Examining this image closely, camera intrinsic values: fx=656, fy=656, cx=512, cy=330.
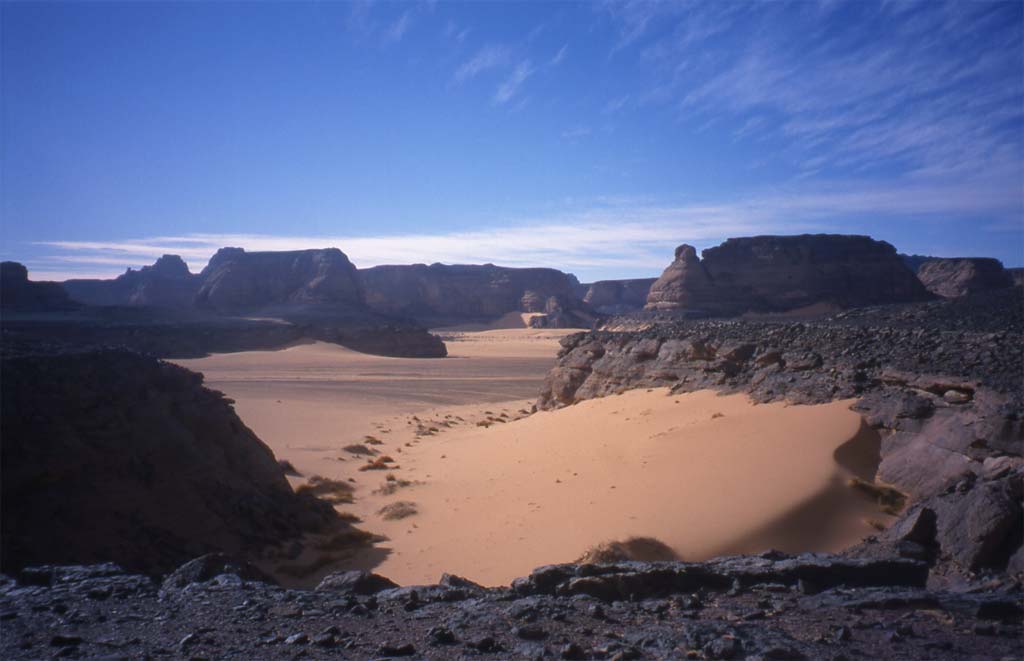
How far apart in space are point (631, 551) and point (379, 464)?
9634 mm

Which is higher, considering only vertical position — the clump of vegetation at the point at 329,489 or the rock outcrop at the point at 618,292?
the rock outcrop at the point at 618,292

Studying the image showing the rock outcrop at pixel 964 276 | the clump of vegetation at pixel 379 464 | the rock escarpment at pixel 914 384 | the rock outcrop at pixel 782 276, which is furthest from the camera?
the rock outcrop at pixel 964 276

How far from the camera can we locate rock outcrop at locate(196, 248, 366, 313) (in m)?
82.7

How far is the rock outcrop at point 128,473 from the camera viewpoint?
7.42 m

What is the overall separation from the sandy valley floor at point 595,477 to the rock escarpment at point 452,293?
264 feet

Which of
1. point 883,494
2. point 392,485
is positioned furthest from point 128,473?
point 883,494

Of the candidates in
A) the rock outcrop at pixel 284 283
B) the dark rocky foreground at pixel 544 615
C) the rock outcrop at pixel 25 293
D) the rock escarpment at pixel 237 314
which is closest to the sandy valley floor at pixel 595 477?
the dark rocky foreground at pixel 544 615

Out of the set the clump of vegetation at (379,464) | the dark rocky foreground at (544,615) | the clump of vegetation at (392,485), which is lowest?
the clump of vegetation at (379,464)

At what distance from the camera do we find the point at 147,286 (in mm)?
106312

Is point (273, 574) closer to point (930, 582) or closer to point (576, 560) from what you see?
point (576, 560)

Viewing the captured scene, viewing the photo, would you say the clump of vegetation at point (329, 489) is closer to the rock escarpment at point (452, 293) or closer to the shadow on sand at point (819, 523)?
the shadow on sand at point (819, 523)

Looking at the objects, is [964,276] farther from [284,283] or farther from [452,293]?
[284,283]

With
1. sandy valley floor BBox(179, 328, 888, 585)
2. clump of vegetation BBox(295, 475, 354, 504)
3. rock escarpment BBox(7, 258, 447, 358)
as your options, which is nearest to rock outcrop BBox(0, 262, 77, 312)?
rock escarpment BBox(7, 258, 447, 358)

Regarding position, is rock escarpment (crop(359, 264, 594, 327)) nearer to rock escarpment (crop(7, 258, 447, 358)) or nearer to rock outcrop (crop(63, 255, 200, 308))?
rock escarpment (crop(7, 258, 447, 358))
